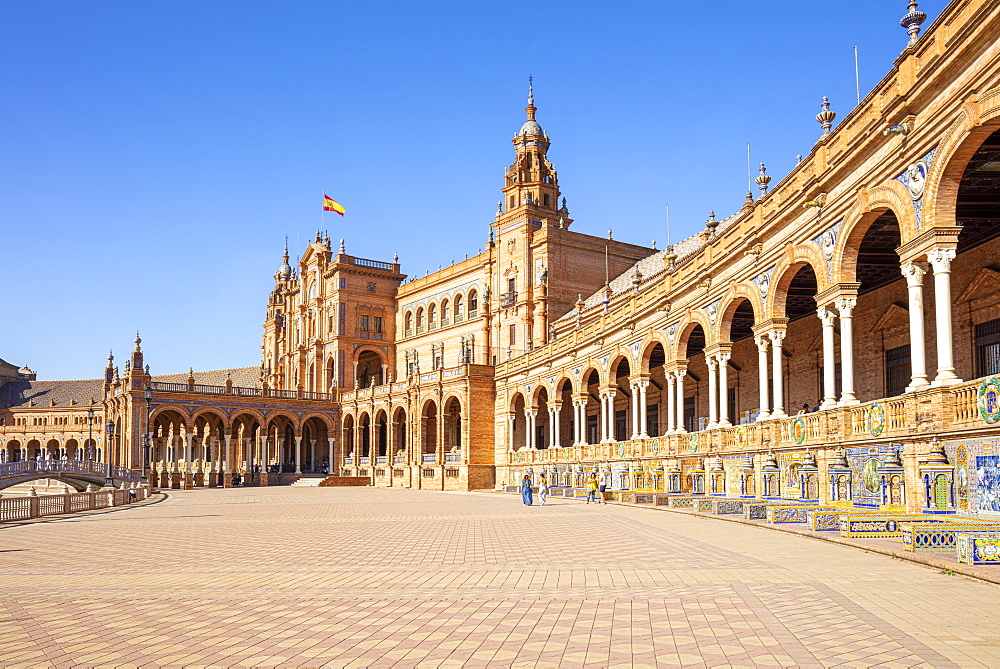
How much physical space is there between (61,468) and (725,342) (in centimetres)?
3861

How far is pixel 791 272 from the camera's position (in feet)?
75.9

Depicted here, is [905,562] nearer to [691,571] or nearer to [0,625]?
[691,571]

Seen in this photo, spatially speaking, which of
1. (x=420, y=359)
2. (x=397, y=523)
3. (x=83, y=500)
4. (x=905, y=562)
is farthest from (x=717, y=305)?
(x=420, y=359)

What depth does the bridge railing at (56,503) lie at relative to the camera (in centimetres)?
2519

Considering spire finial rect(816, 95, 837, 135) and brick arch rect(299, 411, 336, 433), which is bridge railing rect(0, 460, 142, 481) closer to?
brick arch rect(299, 411, 336, 433)

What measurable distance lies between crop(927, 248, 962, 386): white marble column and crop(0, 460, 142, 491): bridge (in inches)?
1509

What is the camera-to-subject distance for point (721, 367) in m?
28.3

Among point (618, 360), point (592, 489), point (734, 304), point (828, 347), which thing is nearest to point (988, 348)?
point (828, 347)

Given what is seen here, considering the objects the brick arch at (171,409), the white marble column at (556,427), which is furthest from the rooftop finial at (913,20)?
A: the brick arch at (171,409)

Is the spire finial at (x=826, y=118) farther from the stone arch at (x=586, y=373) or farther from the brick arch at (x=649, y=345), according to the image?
the stone arch at (x=586, y=373)

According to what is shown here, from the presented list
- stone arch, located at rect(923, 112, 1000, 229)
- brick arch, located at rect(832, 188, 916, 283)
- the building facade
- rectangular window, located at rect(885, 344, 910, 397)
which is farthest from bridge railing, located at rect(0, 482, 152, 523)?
rectangular window, located at rect(885, 344, 910, 397)

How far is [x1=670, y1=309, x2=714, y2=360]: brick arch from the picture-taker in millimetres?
28953

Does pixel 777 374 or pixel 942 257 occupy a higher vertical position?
pixel 942 257

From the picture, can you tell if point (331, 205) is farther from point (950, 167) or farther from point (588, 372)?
point (950, 167)
